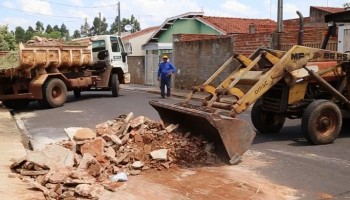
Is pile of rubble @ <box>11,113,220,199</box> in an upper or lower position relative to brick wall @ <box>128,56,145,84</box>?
lower

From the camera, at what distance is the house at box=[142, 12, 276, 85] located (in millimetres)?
27219

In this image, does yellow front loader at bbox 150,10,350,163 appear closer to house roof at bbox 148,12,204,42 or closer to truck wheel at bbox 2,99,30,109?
truck wheel at bbox 2,99,30,109

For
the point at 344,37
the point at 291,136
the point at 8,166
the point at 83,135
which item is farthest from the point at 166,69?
the point at 8,166

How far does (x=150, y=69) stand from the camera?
88.2ft

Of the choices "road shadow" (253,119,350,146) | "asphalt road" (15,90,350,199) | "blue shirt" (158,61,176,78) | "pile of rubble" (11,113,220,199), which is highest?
"blue shirt" (158,61,176,78)

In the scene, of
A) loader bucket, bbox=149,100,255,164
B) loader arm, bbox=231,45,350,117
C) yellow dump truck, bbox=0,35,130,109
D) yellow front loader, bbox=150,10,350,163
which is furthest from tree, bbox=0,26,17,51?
loader arm, bbox=231,45,350,117

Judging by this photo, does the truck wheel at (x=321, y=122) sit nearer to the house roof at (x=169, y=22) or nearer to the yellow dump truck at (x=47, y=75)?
the yellow dump truck at (x=47, y=75)

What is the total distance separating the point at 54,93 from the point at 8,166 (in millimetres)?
8590

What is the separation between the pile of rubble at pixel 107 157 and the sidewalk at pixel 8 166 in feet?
0.42

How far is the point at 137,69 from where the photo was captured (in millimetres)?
28828

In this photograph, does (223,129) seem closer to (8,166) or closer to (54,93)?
(8,166)

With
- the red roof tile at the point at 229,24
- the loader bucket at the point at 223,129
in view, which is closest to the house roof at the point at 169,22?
the red roof tile at the point at 229,24

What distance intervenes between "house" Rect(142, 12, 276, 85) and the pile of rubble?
19169mm

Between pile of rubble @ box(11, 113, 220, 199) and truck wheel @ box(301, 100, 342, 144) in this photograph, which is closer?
pile of rubble @ box(11, 113, 220, 199)
